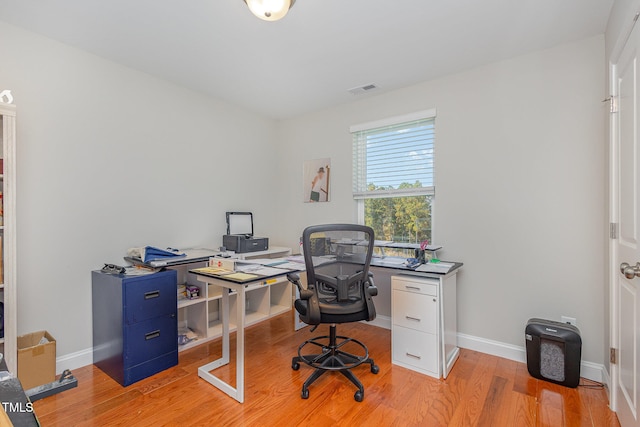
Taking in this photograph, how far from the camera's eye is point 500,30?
7.29ft

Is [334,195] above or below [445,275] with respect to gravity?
above

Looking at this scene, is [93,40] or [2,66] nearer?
[2,66]

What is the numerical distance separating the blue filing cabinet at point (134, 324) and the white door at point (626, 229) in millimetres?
2884

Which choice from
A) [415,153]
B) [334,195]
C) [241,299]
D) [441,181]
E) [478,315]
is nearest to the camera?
[241,299]

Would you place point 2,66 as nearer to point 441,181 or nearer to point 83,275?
point 83,275

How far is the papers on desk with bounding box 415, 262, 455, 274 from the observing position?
2.40m

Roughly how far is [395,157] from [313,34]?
4.99 ft

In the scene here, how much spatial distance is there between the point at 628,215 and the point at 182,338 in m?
3.34

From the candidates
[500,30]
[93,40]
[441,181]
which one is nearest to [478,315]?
[441,181]

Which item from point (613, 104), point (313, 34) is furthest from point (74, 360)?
point (613, 104)

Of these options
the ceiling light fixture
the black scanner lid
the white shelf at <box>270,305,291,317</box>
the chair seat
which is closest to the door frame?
the chair seat

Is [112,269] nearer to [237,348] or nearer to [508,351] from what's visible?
[237,348]

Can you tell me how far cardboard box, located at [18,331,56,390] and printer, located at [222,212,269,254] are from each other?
63.1 inches

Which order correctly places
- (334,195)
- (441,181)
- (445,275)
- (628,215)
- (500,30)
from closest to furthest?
(628,215)
(500,30)
(445,275)
(441,181)
(334,195)
